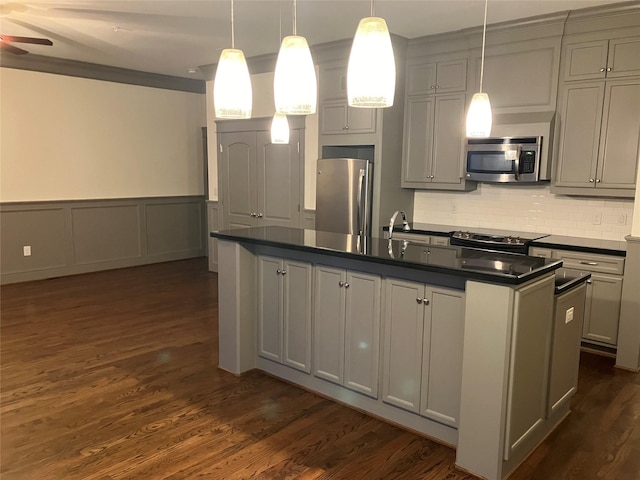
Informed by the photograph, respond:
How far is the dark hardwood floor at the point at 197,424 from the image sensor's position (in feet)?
8.55

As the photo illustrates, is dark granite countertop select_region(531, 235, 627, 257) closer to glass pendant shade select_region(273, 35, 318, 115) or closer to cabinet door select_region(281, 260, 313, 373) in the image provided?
cabinet door select_region(281, 260, 313, 373)

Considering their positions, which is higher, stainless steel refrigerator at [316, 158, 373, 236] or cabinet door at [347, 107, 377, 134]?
cabinet door at [347, 107, 377, 134]

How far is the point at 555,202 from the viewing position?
15.9 feet

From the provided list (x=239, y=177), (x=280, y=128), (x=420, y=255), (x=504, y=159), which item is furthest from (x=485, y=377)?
(x=239, y=177)

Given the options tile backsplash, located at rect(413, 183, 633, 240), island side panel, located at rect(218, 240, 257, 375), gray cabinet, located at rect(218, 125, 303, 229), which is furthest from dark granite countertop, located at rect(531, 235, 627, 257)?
gray cabinet, located at rect(218, 125, 303, 229)

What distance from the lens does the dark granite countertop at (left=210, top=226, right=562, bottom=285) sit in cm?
251

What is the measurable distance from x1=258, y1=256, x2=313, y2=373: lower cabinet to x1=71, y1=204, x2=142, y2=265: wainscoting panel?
4411 mm

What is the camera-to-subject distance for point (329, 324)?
10.9ft

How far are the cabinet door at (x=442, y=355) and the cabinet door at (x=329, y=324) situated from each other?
0.60 metres

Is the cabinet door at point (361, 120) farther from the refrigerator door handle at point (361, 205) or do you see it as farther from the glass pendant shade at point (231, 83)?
the glass pendant shade at point (231, 83)

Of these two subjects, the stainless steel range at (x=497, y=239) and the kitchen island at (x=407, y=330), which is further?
the stainless steel range at (x=497, y=239)

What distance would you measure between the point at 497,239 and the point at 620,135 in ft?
4.22

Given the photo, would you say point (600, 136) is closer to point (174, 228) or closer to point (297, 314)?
point (297, 314)

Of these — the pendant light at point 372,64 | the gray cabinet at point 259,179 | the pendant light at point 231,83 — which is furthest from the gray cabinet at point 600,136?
the pendant light at point 231,83
